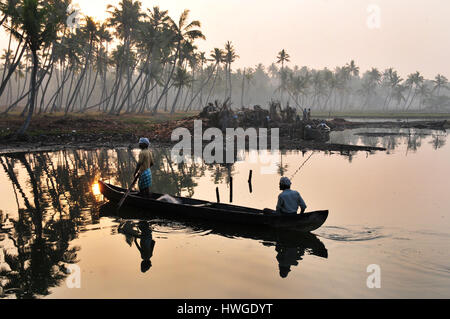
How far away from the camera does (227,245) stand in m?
9.67

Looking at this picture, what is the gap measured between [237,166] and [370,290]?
15526 millimetres

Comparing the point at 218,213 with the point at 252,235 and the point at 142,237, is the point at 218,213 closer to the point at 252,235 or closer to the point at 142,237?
the point at 252,235

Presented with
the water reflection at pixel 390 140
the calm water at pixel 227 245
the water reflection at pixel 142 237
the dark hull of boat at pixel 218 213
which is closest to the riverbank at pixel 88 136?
the water reflection at pixel 390 140

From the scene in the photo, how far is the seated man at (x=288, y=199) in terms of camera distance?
980 centimetres

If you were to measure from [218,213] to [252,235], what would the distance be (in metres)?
1.20

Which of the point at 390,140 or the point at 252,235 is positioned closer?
the point at 252,235

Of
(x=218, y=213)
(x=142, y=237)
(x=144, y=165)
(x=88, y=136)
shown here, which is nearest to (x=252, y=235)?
(x=218, y=213)

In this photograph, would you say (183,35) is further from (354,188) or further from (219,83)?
(219,83)

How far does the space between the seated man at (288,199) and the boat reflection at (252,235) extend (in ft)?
2.63

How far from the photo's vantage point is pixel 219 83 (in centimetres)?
10431

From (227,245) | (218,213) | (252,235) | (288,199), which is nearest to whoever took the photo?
(227,245)

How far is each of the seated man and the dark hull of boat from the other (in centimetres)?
19

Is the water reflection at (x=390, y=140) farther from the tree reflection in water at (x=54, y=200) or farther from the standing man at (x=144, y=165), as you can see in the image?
the standing man at (x=144, y=165)
